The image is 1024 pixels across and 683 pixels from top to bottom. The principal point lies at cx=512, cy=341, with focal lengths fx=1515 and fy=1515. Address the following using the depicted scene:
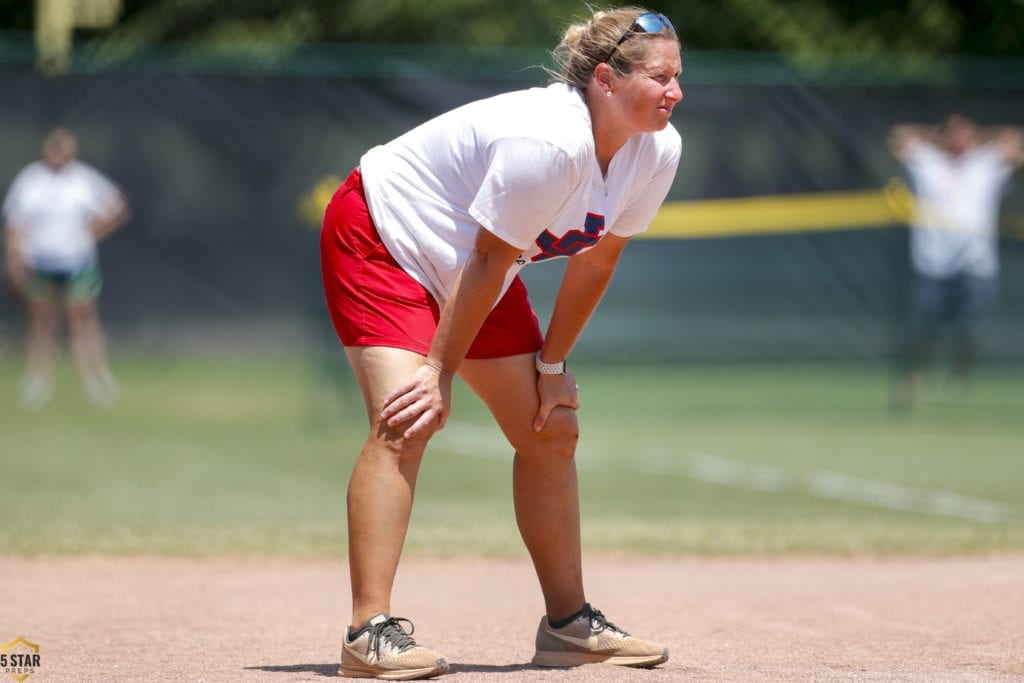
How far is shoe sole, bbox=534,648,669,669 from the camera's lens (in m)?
4.23

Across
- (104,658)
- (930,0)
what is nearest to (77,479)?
(104,658)

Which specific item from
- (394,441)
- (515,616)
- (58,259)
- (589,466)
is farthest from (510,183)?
(58,259)

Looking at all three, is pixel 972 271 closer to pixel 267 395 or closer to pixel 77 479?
pixel 267 395

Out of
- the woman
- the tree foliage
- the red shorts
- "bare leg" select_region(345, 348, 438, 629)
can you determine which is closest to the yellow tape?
the tree foliage

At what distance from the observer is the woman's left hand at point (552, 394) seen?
164 inches

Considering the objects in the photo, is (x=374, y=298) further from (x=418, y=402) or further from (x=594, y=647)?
(x=594, y=647)

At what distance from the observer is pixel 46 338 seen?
1152cm

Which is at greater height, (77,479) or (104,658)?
(77,479)

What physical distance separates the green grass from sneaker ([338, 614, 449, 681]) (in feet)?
9.20

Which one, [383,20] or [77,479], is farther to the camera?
[383,20]

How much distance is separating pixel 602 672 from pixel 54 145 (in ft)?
26.5

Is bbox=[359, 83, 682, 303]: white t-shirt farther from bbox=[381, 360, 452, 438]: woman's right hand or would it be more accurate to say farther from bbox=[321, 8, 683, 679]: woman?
bbox=[381, 360, 452, 438]: woman's right hand

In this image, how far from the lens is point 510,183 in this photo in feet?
12.4

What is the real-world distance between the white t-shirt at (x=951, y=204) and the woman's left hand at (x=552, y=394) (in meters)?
7.53
